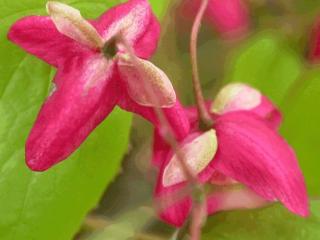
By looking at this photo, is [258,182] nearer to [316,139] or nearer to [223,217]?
[223,217]

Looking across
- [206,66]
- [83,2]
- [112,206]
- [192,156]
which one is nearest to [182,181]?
[192,156]

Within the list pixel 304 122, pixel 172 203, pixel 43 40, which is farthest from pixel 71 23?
pixel 304 122

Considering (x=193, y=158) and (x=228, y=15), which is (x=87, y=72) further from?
(x=228, y=15)

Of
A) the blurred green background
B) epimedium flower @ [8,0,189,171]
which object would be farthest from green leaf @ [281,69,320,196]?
epimedium flower @ [8,0,189,171]

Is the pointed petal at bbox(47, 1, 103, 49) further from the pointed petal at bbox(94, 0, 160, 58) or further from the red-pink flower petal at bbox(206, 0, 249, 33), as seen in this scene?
the red-pink flower petal at bbox(206, 0, 249, 33)

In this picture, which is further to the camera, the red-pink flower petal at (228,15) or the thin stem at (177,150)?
the red-pink flower petal at (228,15)

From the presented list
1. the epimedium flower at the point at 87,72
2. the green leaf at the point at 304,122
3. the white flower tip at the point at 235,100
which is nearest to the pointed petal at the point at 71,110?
the epimedium flower at the point at 87,72

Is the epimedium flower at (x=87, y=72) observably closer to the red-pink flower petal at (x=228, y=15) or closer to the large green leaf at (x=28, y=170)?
the large green leaf at (x=28, y=170)
